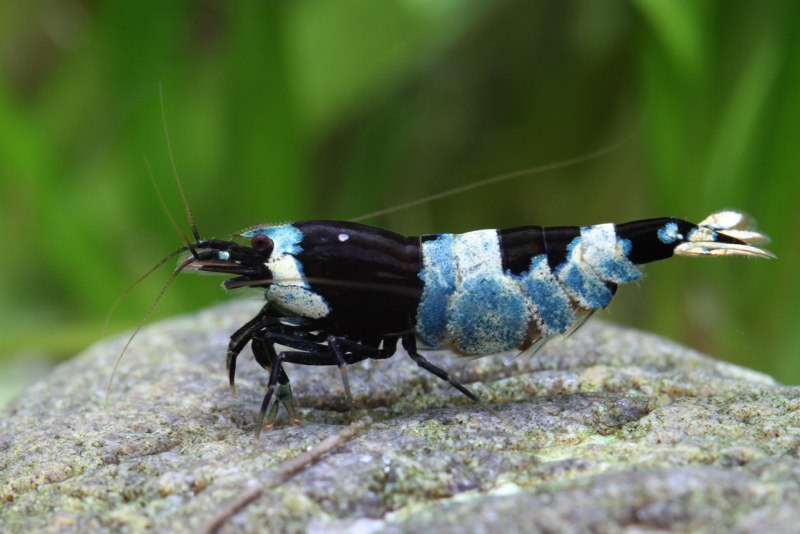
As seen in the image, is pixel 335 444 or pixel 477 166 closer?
pixel 335 444

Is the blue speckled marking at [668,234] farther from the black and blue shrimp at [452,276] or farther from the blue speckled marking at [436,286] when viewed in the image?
the blue speckled marking at [436,286]

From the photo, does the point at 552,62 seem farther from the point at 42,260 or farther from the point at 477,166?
the point at 42,260

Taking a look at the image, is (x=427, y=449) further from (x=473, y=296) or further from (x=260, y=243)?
(x=260, y=243)

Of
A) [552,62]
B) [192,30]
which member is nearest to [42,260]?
[192,30]

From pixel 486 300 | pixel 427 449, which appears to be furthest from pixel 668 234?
pixel 427 449

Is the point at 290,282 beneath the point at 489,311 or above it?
above
